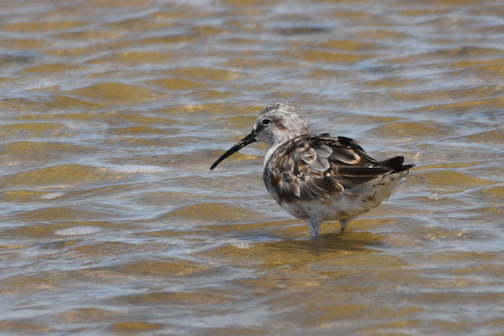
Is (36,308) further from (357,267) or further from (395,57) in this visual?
(395,57)

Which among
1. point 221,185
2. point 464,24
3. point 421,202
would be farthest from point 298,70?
point 421,202

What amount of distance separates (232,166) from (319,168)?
8.69 ft

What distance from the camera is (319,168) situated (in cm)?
653

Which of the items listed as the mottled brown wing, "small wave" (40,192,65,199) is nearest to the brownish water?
"small wave" (40,192,65,199)

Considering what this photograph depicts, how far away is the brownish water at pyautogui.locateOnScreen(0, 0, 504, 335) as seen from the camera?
525cm

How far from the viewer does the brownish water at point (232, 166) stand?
5246mm

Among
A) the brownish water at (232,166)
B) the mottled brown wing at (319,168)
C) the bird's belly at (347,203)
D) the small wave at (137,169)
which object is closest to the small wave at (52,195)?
the brownish water at (232,166)

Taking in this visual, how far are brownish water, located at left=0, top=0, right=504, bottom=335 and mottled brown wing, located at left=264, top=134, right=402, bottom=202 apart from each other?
45cm

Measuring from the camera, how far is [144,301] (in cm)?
536

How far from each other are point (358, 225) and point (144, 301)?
244cm

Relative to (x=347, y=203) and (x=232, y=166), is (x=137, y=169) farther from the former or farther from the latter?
(x=347, y=203)

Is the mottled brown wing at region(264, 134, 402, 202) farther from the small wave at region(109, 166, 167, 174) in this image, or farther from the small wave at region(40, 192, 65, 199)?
the small wave at region(40, 192, 65, 199)

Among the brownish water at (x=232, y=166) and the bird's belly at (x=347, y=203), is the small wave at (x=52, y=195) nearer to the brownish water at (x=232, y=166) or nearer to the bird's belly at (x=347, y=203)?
the brownish water at (x=232, y=166)

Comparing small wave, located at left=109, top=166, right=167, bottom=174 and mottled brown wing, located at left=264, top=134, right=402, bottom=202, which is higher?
mottled brown wing, located at left=264, top=134, right=402, bottom=202
